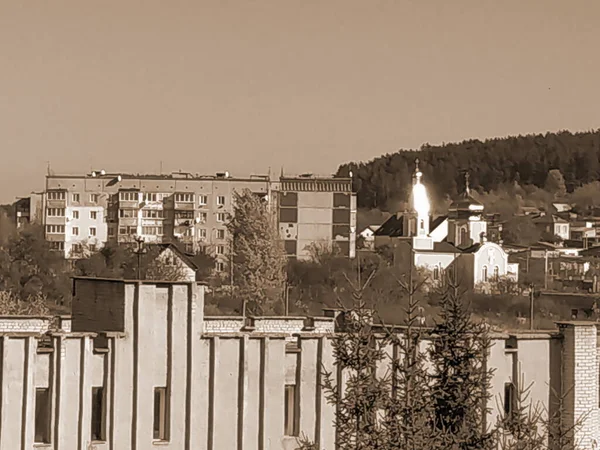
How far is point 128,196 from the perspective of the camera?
125562 millimetres

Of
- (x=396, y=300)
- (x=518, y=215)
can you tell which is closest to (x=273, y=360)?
(x=396, y=300)

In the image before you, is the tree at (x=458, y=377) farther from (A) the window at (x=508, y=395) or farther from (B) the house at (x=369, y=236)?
(B) the house at (x=369, y=236)

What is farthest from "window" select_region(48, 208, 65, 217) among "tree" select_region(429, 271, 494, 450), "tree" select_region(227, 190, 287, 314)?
"tree" select_region(429, 271, 494, 450)

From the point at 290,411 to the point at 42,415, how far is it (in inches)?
142

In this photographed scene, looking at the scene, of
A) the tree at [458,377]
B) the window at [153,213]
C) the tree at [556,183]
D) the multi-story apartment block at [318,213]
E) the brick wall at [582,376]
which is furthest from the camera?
the tree at [556,183]

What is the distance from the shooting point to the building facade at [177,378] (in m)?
23.8

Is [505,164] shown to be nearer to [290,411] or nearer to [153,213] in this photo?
[153,213]

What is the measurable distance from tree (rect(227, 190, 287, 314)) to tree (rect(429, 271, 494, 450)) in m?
65.5

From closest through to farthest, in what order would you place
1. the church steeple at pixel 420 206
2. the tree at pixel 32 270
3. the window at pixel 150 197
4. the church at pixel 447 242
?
the tree at pixel 32 270
the church at pixel 447 242
the window at pixel 150 197
the church steeple at pixel 420 206

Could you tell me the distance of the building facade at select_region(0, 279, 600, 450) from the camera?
23.8 meters

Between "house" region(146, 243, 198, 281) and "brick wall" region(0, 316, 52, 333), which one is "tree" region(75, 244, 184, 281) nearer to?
"house" region(146, 243, 198, 281)

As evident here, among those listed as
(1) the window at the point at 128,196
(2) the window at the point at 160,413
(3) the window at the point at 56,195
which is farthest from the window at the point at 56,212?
(2) the window at the point at 160,413


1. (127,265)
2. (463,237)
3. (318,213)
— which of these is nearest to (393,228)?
(463,237)

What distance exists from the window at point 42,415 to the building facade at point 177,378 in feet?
0.06
